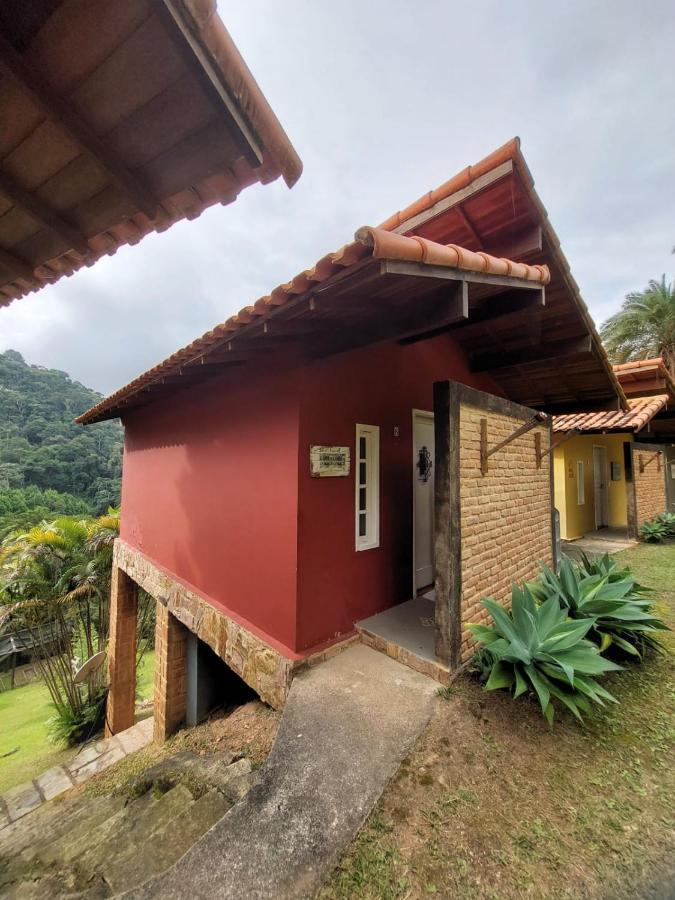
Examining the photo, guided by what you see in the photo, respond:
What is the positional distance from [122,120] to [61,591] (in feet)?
35.3

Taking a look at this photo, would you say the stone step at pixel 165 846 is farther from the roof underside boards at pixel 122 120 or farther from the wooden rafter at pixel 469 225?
the wooden rafter at pixel 469 225

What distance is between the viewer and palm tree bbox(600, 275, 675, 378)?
55.2ft

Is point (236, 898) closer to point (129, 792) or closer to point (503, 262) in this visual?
point (129, 792)

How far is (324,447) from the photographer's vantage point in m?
3.57

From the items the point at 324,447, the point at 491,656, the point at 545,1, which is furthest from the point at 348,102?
the point at 491,656

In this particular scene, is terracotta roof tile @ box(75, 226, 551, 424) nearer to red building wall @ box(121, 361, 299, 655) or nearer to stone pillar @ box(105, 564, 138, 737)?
red building wall @ box(121, 361, 299, 655)

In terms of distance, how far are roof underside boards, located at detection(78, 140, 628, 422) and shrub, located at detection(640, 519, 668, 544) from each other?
591cm

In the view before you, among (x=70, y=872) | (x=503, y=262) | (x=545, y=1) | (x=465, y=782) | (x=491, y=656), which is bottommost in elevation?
(x=70, y=872)

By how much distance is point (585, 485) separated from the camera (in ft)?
33.8

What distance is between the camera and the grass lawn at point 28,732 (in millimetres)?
7748

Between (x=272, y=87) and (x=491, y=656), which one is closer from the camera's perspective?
(x=272, y=87)

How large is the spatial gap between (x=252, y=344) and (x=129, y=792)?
15.3ft

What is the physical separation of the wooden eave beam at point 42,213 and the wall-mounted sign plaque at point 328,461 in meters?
2.25

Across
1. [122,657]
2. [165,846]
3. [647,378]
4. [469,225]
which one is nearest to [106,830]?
[165,846]
